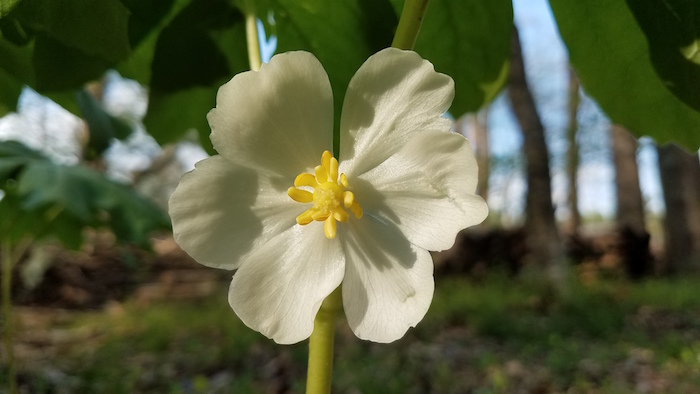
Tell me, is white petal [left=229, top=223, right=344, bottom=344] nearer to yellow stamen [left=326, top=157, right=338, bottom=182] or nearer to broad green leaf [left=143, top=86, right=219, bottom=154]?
yellow stamen [left=326, top=157, right=338, bottom=182]

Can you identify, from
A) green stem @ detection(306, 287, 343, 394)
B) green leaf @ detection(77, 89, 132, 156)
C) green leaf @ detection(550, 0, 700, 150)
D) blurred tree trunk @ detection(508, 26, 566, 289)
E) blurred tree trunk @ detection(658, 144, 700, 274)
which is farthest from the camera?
blurred tree trunk @ detection(658, 144, 700, 274)

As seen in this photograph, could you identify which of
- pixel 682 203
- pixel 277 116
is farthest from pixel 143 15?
pixel 682 203

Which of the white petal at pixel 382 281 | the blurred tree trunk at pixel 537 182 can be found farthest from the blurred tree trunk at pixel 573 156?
the white petal at pixel 382 281

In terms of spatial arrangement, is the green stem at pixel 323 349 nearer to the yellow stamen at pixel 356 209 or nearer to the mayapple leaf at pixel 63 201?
the yellow stamen at pixel 356 209

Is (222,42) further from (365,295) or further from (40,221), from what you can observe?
(40,221)

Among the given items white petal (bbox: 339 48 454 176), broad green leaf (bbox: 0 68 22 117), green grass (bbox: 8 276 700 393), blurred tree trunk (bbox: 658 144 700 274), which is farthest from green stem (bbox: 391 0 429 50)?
blurred tree trunk (bbox: 658 144 700 274)

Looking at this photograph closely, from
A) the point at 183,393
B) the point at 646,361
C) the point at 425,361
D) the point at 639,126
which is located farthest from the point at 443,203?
the point at 646,361

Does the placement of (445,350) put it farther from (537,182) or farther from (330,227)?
(330,227)
